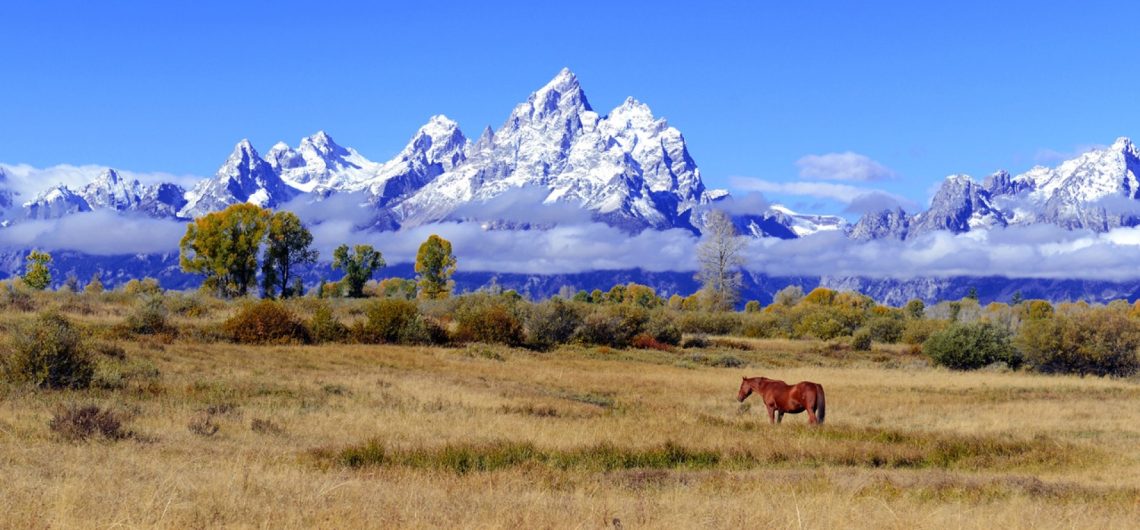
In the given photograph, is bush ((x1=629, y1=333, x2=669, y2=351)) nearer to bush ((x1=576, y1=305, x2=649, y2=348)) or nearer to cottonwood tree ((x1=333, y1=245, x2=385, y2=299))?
bush ((x1=576, y1=305, x2=649, y2=348))

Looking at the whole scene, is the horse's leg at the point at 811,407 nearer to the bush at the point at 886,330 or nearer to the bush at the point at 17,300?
the bush at the point at 17,300

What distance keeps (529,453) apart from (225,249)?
73.1 metres

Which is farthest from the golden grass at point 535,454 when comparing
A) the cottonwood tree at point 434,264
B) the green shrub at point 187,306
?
the cottonwood tree at point 434,264

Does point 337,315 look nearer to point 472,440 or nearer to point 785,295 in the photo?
point 472,440

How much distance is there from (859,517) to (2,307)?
4692 centimetres

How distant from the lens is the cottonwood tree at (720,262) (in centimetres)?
9000

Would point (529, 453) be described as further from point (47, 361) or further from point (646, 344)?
point (646, 344)

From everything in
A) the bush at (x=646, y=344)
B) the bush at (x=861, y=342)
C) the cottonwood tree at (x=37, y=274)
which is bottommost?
the bush at (x=861, y=342)

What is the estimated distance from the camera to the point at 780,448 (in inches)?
734

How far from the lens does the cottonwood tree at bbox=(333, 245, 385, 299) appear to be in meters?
110

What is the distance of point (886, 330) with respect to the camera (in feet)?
263

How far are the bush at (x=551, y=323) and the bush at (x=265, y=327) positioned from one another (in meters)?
13.7

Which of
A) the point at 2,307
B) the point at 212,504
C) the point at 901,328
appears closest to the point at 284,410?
the point at 212,504

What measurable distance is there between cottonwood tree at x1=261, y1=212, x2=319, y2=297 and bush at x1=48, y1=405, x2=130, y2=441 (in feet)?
235
